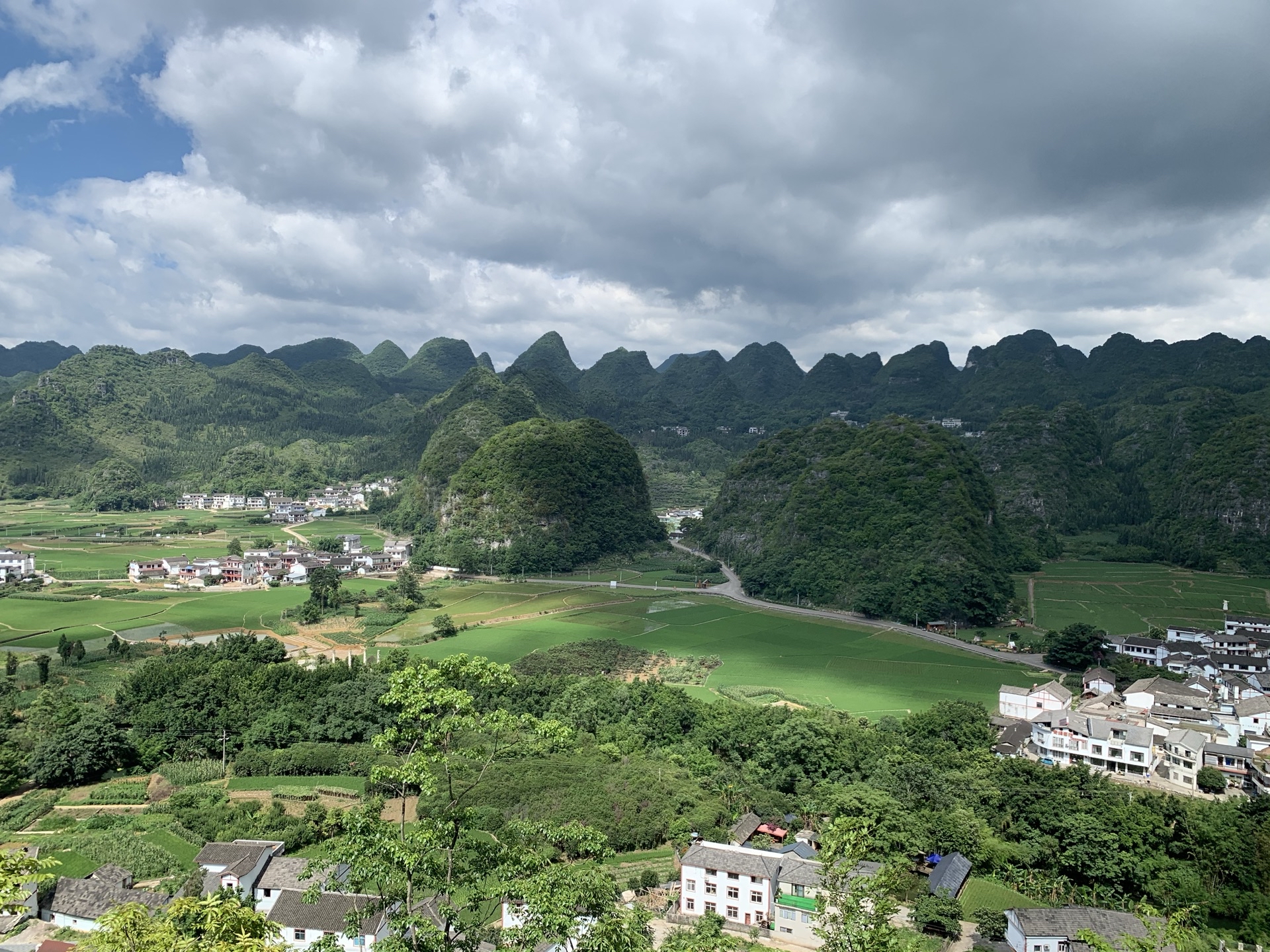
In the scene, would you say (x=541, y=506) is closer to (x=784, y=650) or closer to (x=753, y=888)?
(x=784, y=650)

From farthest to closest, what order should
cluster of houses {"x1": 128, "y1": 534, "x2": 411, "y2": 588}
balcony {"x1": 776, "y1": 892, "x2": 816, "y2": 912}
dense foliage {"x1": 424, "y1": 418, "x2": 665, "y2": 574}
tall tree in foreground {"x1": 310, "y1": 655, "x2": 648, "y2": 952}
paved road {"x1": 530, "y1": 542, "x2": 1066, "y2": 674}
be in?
dense foliage {"x1": 424, "y1": 418, "x2": 665, "y2": 574} → cluster of houses {"x1": 128, "y1": 534, "x2": 411, "y2": 588} → paved road {"x1": 530, "y1": 542, "x2": 1066, "y2": 674} → balcony {"x1": 776, "y1": 892, "x2": 816, "y2": 912} → tall tree in foreground {"x1": 310, "y1": 655, "x2": 648, "y2": 952}

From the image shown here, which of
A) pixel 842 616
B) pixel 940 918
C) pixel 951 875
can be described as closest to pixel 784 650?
pixel 842 616

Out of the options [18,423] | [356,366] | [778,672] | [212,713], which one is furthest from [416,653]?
[356,366]

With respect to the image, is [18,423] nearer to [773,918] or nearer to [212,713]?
[212,713]

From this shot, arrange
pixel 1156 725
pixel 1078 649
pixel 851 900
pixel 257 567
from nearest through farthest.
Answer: pixel 851 900 → pixel 1156 725 → pixel 1078 649 → pixel 257 567

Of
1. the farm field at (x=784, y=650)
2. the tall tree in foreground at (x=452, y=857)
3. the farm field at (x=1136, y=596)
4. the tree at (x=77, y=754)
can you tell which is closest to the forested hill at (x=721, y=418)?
the farm field at (x=1136, y=596)

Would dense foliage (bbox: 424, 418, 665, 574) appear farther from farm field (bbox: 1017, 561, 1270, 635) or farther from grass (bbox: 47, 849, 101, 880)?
grass (bbox: 47, 849, 101, 880)

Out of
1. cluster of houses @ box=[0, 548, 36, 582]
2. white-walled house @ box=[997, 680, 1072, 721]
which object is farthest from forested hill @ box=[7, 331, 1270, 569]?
white-walled house @ box=[997, 680, 1072, 721]
